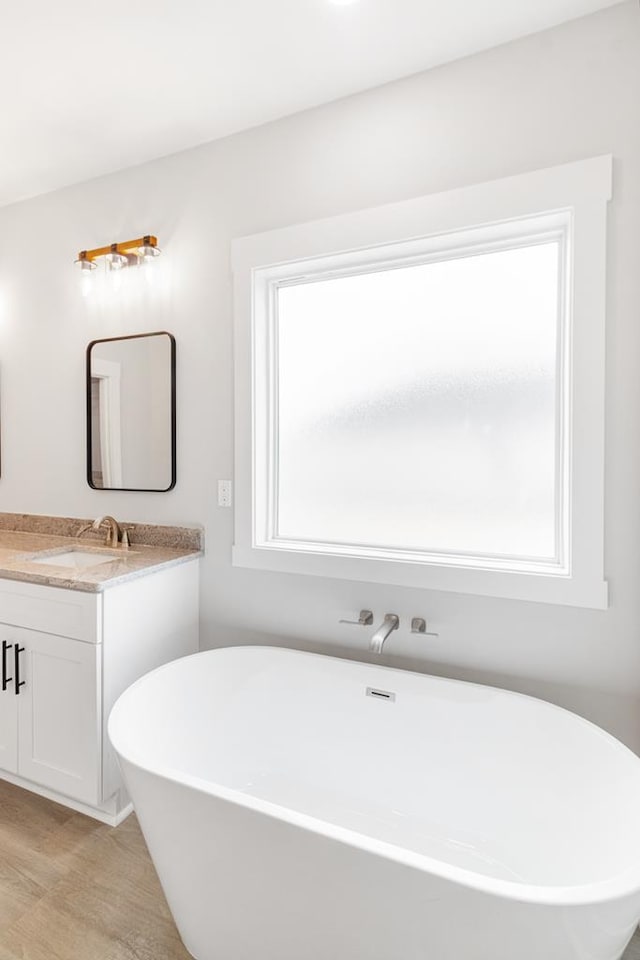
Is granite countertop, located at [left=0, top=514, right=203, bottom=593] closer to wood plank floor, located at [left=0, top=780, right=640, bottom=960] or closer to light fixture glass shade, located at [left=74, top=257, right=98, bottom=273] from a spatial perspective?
wood plank floor, located at [left=0, top=780, right=640, bottom=960]

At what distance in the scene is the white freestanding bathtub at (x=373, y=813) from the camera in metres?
1.01

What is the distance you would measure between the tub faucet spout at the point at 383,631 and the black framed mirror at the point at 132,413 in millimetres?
1137

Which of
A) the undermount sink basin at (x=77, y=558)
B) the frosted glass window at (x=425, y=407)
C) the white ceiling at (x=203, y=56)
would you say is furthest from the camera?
the undermount sink basin at (x=77, y=558)

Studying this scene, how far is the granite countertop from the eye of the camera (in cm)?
194

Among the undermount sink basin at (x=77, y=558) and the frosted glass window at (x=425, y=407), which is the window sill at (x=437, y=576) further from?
the undermount sink basin at (x=77, y=558)

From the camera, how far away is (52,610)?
6.49 ft

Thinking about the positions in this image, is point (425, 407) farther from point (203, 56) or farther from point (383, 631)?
point (203, 56)

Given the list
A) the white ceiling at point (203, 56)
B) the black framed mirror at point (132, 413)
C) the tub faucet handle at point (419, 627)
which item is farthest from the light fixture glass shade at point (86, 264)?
the tub faucet handle at point (419, 627)

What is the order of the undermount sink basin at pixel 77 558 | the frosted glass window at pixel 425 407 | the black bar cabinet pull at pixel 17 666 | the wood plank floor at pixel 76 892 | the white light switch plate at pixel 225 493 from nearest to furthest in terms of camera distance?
the wood plank floor at pixel 76 892 → the frosted glass window at pixel 425 407 → the black bar cabinet pull at pixel 17 666 → the white light switch plate at pixel 225 493 → the undermount sink basin at pixel 77 558

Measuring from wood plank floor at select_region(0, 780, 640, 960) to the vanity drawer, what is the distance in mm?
701

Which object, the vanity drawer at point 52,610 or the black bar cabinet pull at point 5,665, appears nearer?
the vanity drawer at point 52,610

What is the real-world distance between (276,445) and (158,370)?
0.65 meters

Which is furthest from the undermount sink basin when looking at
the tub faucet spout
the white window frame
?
the tub faucet spout

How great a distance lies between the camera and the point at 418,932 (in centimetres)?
106
